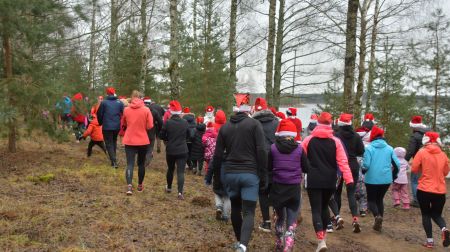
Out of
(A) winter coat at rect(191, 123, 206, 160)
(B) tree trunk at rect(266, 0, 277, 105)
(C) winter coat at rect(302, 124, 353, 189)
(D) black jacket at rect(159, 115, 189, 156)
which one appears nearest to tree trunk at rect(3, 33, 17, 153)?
(D) black jacket at rect(159, 115, 189, 156)

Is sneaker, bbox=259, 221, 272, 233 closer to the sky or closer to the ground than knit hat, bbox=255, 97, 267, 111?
closer to the ground

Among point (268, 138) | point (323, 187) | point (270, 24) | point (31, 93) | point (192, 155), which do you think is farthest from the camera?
point (270, 24)

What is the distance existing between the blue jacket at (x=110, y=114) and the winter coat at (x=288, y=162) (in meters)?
5.91

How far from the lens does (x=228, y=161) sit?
19.0 ft

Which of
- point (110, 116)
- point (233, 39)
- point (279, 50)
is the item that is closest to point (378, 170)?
point (110, 116)

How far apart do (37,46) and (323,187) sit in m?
7.84

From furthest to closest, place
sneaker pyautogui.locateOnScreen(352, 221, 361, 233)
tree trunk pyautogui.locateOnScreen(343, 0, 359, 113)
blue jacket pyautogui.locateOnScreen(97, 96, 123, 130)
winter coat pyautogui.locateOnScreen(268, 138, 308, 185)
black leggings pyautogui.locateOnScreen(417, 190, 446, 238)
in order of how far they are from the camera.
Result: tree trunk pyautogui.locateOnScreen(343, 0, 359, 113) < blue jacket pyautogui.locateOnScreen(97, 96, 123, 130) < sneaker pyautogui.locateOnScreen(352, 221, 361, 233) < black leggings pyautogui.locateOnScreen(417, 190, 446, 238) < winter coat pyautogui.locateOnScreen(268, 138, 308, 185)

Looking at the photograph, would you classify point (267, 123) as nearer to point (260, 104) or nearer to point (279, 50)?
point (260, 104)

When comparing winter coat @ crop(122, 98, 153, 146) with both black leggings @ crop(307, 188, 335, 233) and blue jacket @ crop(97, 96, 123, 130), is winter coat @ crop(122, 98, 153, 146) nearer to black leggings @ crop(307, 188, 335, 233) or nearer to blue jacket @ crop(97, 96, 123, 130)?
blue jacket @ crop(97, 96, 123, 130)

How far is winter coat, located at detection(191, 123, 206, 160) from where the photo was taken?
12.5 metres

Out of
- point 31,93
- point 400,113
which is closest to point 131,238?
point 31,93

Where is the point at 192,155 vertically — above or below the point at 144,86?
below

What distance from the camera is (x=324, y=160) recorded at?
655 cm

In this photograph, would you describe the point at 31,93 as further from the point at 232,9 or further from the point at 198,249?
the point at 232,9
